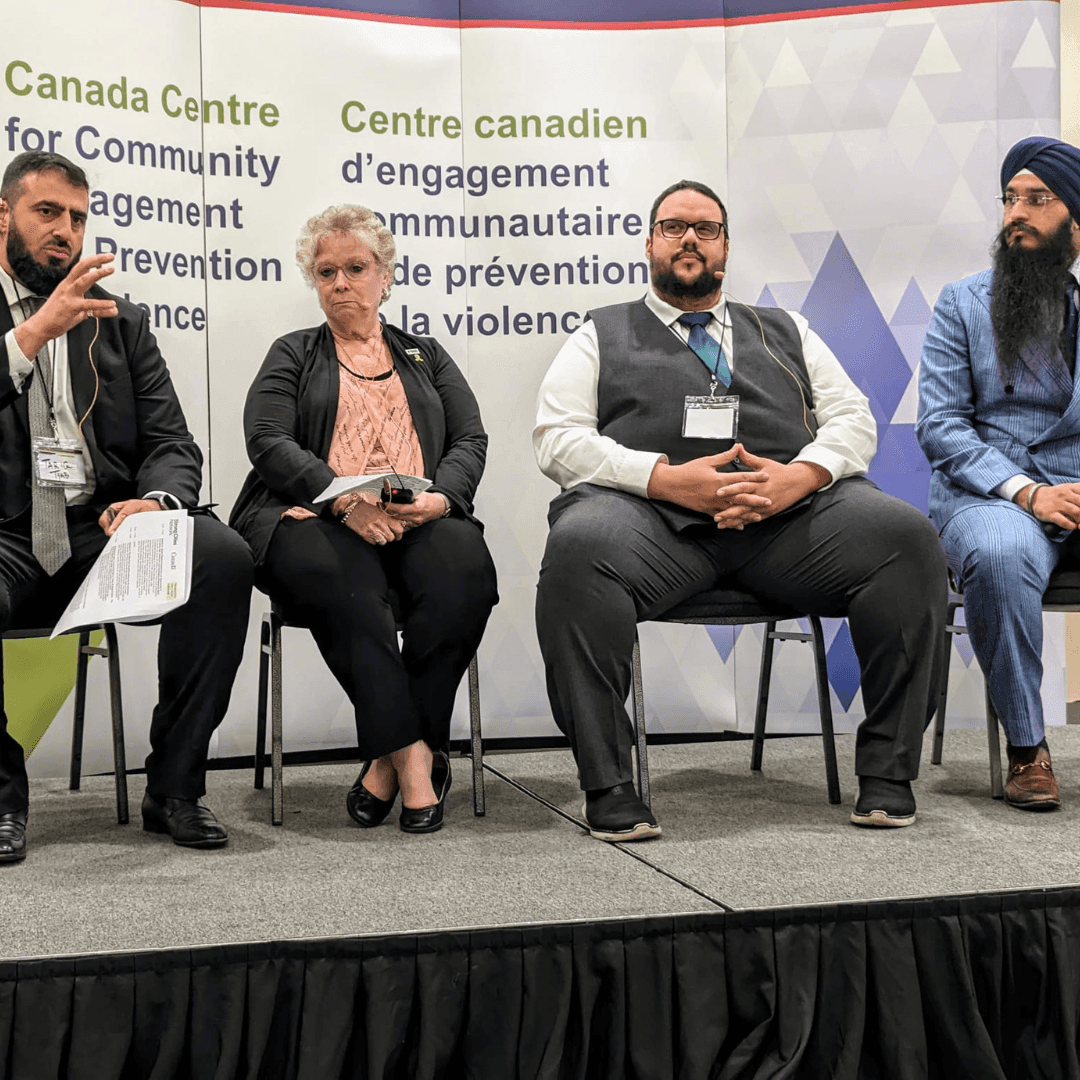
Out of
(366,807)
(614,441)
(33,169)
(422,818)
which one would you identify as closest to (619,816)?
(422,818)

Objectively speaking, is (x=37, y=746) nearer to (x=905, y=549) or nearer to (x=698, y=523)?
(x=698, y=523)

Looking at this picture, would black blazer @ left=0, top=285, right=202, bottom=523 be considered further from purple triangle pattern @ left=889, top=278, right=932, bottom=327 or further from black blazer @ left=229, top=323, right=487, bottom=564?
purple triangle pattern @ left=889, top=278, right=932, bottom=327

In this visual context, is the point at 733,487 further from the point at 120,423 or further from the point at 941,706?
the point at 120,423

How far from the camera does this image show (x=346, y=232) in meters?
2.97

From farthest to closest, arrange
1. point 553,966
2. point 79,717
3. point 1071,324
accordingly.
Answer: point 79,717
point 1071,324
point 553,966

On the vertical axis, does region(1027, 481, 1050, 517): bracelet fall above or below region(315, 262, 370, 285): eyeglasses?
below

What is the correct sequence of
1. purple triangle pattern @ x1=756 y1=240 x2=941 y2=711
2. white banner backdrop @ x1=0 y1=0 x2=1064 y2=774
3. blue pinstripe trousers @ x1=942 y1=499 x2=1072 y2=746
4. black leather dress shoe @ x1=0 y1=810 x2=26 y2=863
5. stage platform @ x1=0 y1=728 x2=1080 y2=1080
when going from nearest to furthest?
1. stage platform @ x1=0 y1=728 x2=1080 y2=1080
2. black leather dress shoe @ x1=0 y1=810 x2=26 y2=863
3. blue pinstripe trousers @ x1=942 y1=499 x2=1072 y2=746
4. white banner backdrop @ x1=0 y1=0 x2=1064 y2=774
5. purple triangle pattern @ x1=756 y1=240 x2=941 y2=711

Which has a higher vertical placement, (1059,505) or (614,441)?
(614,441)

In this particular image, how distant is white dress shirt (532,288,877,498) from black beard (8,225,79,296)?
3.63 feet

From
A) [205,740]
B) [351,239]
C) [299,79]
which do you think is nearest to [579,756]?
[205,740]

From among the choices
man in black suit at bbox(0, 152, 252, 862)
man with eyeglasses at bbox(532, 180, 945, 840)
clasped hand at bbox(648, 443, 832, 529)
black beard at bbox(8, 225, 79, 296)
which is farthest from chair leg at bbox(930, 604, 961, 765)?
black beard at bbox(8, 225, 79, 296)

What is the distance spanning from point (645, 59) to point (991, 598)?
209 centimetres

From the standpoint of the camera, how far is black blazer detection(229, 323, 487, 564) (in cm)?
278

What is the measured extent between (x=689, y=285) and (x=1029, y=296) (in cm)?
83
